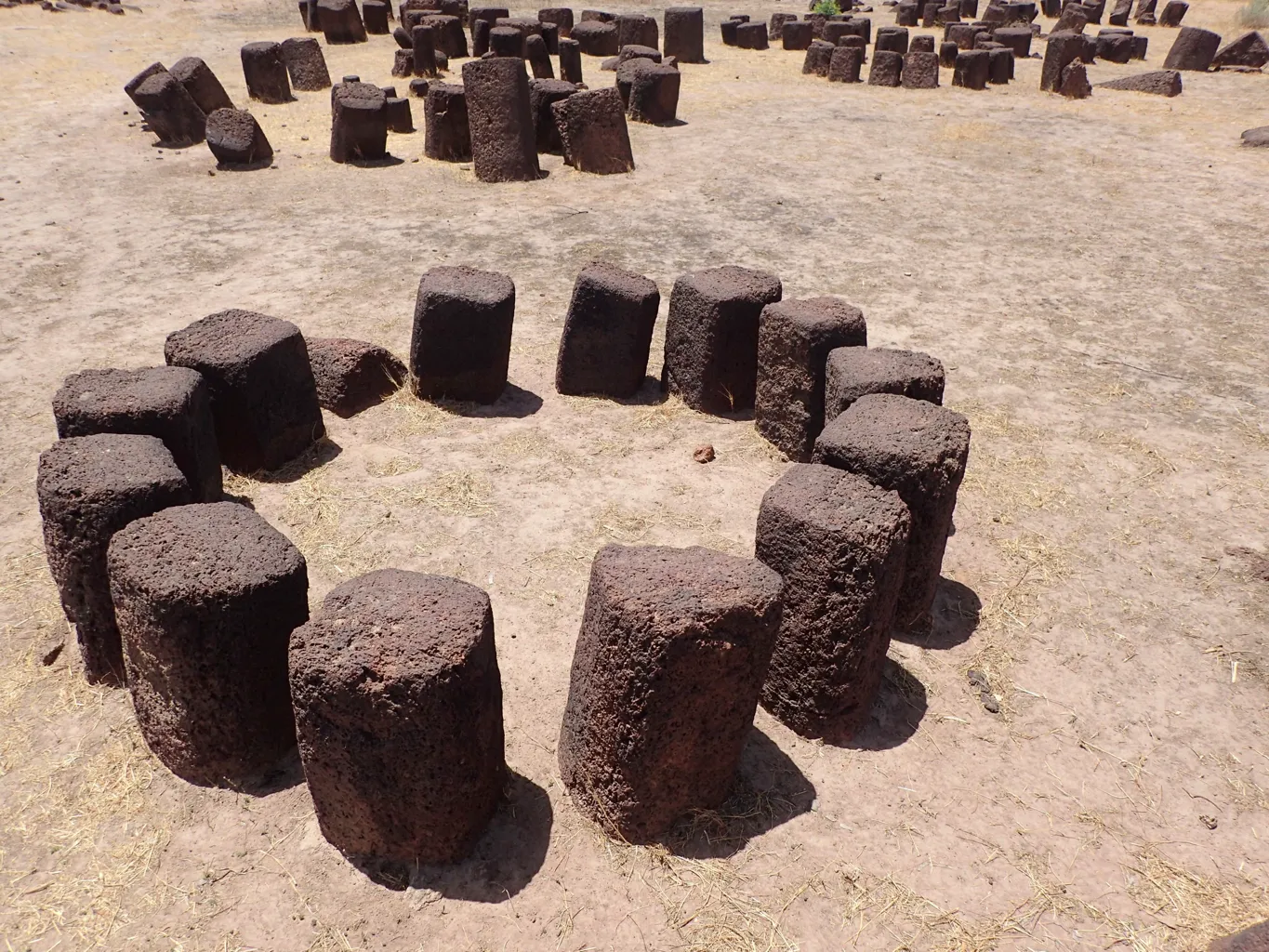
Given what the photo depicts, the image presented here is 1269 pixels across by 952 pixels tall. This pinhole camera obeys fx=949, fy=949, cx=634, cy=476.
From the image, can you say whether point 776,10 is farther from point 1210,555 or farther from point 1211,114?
point 1210,555

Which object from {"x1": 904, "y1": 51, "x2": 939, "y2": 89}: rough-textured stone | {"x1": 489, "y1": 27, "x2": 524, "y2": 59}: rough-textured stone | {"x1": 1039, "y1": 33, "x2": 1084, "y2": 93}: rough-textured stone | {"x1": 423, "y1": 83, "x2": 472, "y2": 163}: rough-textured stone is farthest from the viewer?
{"x1": 904, "y1": 51, "x2": 939, "y2": 89}: rough-textured stone

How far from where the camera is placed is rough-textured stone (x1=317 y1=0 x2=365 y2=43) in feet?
65.9

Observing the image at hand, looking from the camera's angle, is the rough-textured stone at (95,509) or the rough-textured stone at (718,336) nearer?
the rough-textured stone at (95,509)

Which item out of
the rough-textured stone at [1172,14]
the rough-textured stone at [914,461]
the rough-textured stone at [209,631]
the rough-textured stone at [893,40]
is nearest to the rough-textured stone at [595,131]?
the rough-textured stone at [914,461]

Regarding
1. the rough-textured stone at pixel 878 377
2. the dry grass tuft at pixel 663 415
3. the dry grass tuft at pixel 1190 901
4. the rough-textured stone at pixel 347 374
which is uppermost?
the rough-textured stone at pixel 878 377

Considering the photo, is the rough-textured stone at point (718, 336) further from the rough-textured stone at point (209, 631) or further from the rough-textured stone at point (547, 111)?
the rough-textured stone at point (547, 111)

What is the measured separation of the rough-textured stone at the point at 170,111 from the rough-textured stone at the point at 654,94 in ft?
21.1

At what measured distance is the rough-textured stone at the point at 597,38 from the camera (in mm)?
19641

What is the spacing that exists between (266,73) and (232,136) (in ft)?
14.2

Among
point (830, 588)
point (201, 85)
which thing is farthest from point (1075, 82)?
point (830, 588)

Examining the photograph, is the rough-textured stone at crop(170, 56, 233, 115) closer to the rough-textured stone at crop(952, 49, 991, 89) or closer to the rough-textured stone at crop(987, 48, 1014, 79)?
the rough-textured stone at crop(952, 49, 991, 89)

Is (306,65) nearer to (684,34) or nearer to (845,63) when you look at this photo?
(684,34)

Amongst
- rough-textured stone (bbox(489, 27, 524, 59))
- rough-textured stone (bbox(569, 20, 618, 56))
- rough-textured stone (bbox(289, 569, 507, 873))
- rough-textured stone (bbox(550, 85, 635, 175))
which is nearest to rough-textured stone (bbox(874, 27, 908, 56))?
rough-textured stone (bbox(569, 20, 618, 56))

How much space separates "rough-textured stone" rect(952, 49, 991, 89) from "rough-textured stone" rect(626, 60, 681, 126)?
6.22 metres
